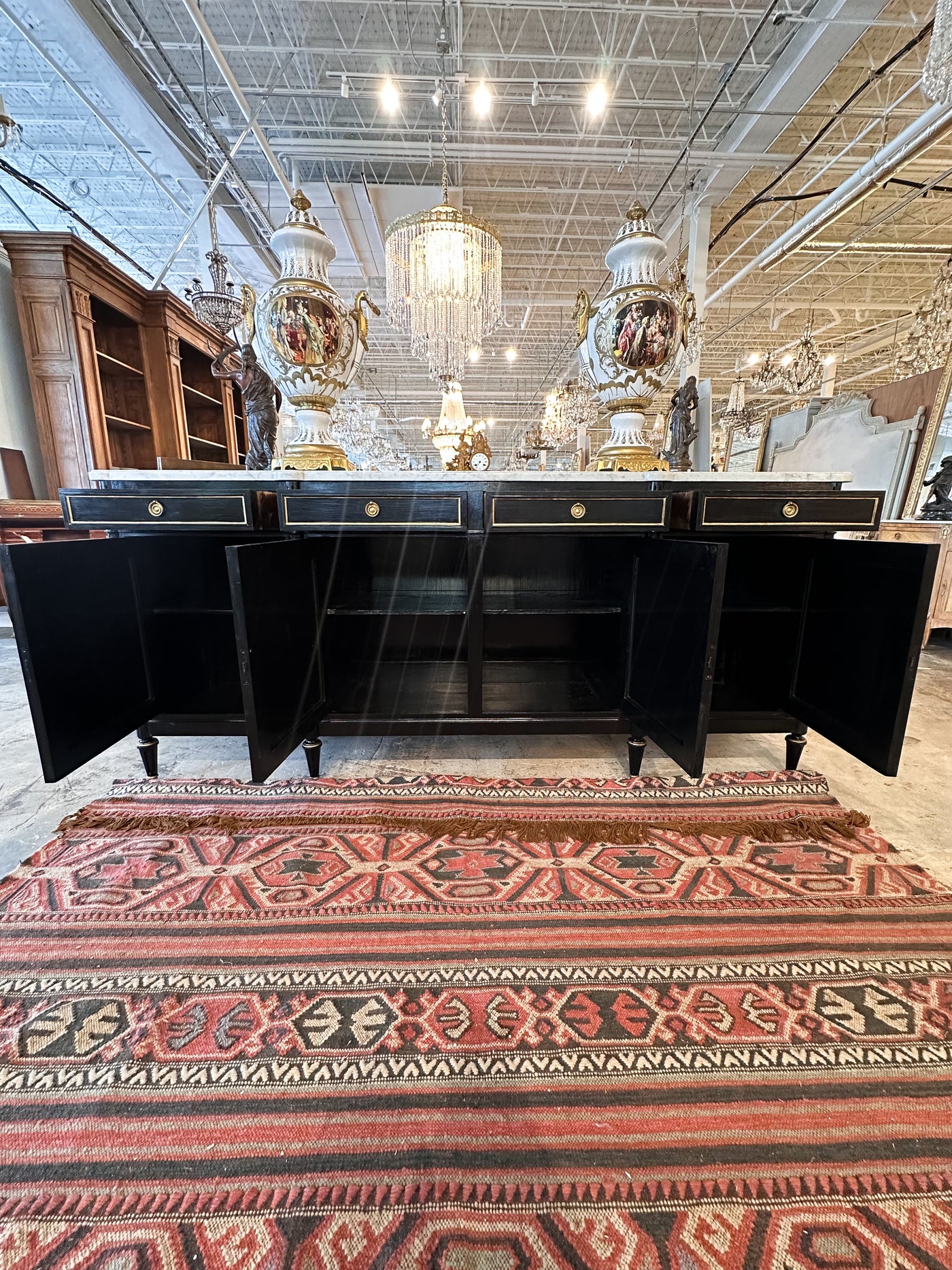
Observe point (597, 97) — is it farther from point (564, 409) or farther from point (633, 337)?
point (564, 409)

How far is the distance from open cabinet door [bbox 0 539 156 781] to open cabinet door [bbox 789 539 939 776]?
2260 mm

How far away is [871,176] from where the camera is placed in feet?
11.7

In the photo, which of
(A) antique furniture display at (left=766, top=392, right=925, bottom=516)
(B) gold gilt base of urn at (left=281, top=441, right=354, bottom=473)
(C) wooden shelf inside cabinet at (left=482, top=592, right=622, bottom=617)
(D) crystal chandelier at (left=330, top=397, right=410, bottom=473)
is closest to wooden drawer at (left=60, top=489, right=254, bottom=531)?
(B) gold gilt base of urn at (left=281, top=441, right=354, bottom=473)

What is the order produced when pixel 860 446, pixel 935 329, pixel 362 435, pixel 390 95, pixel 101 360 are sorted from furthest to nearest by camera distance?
pixel 362 435 < pixel 101 360 < pixel 860 446 < pixel 935 329 < pixel 390 95

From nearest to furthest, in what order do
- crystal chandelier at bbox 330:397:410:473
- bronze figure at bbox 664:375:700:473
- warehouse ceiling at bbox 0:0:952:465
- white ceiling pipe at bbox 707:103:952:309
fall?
1. bronze figure at bbox 664:375:700:473
2. white ceiling pipe at bbox 707:103:952:309
3. warehouse ceiling at bbox 0:0:952:465
4. crystal chandelier at bbox 330:397:410:473

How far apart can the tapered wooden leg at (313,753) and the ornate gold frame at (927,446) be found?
5.17 metres

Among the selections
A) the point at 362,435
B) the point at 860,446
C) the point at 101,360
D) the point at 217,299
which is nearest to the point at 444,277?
the point at 217,299

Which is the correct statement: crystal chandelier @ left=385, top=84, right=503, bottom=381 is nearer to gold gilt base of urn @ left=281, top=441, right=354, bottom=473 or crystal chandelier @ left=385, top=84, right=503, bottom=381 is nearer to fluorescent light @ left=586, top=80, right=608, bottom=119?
fluorescent light @ left=586, top=80, right=608, bottom=119

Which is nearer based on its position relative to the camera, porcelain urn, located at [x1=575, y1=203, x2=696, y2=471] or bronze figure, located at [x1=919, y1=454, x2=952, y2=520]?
porcelain urn, located at [x1=575, y1=203, x2=696, y2=471]

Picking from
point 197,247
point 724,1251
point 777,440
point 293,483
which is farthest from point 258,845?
point 197,247

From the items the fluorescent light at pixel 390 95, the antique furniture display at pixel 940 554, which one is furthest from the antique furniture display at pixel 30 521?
the antique furniture display at pixel 940 554

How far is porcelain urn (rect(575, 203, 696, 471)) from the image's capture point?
1.70 meters

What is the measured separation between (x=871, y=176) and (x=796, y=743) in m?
4.49

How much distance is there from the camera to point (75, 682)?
1447 mm
